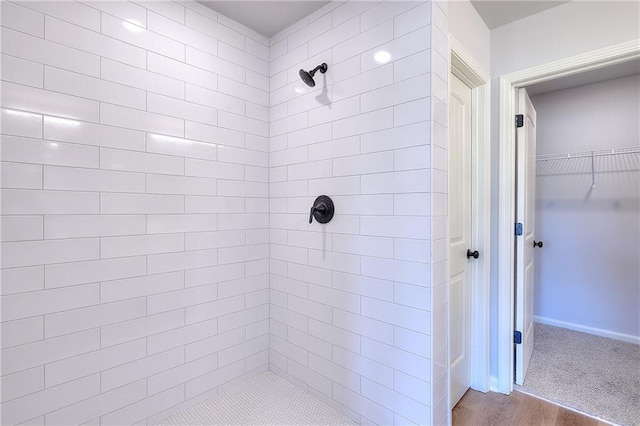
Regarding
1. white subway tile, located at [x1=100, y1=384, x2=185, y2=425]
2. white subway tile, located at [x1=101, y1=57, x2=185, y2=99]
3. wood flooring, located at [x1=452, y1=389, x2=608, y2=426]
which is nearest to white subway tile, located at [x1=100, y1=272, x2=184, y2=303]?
white subway tile, located at [x1=100, y1=384, x2=185, y2=425]

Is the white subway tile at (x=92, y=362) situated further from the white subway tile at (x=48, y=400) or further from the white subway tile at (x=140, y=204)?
the white subway tile at (x=140, y=204)

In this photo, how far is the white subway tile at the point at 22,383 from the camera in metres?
1.19

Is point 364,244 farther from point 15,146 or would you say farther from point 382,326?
point 15,146

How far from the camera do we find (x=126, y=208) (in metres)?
1.48

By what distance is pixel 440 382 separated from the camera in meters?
1.44

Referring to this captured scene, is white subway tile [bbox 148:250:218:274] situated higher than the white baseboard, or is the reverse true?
white subway tile [bbox 148:250:218:274]

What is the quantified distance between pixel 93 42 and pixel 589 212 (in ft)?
13.2

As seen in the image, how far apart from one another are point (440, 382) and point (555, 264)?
249 cm

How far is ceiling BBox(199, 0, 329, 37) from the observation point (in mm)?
1750

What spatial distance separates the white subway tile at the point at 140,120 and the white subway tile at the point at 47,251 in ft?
1.90

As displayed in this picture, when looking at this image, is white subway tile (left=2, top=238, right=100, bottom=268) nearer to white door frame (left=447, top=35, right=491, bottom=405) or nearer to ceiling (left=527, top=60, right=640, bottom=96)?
white door frame (left=447, top=35, right=491, bottom=405)

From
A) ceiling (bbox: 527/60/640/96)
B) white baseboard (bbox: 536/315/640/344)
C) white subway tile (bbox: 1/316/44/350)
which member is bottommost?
white baseboard (bbox: 536/315/640/344)

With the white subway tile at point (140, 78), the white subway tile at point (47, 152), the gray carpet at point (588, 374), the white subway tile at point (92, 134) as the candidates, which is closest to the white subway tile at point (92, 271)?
the white subway tile at point (47, 152)

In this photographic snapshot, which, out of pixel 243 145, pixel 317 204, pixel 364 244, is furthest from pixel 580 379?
pixel 243 145
